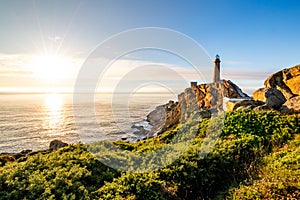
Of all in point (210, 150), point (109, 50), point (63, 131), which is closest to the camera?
point (210, 150)

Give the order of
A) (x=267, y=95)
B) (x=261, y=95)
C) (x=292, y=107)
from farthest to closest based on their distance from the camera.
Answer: (x=261, y=95)
(x=267, y=95)
(x=292, y=107)

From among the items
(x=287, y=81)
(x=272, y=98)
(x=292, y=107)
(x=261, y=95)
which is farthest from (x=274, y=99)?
(x=287, y=81)

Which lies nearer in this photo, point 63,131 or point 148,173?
point 148,173

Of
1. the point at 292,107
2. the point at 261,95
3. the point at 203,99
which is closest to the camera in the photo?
the point at 292,107

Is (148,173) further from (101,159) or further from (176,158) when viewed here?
(101,159)

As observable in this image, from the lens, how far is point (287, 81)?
55.0ft

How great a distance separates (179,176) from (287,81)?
50.5 feet

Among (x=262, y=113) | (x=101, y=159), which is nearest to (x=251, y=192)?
(x=101, y=159)

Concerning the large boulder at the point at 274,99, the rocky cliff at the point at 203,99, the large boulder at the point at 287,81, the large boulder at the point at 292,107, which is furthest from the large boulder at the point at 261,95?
the rocky cliff at the point at 203,99

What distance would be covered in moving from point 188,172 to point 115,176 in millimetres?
1886

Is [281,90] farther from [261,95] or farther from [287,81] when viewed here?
[261,95]

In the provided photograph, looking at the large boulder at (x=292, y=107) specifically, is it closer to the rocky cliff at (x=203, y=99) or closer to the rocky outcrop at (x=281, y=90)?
the rocky outcrop at (x=281, y=90)

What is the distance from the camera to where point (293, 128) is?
893 centimetres

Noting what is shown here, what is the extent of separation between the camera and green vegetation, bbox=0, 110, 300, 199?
14.6 feet
